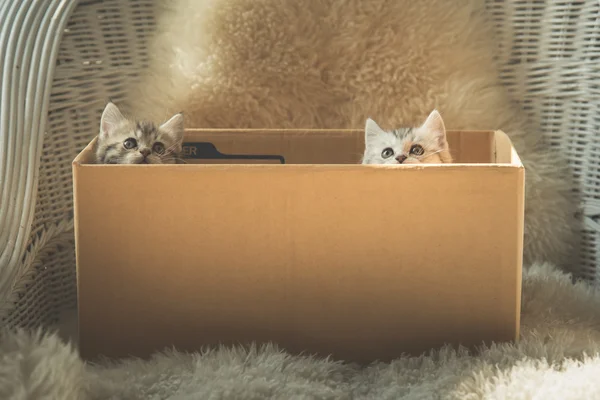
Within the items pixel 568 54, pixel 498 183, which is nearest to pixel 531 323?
pixel 498 183

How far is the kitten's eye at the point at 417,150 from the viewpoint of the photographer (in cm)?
109

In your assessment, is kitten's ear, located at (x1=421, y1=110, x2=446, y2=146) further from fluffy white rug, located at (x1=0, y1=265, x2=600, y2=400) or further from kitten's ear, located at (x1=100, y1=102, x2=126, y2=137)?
kitten's ear, located at (x1=100, y1=102, x2=126, y2=137)

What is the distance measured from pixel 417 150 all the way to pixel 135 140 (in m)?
0.43

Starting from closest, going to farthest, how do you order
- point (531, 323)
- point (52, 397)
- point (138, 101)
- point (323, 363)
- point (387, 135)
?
1. point (52, 397)
2. point (323, 363)
3. point (531, 323)
4. point (387, 135)
5. point (138, 101)

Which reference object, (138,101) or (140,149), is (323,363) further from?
(138,101)

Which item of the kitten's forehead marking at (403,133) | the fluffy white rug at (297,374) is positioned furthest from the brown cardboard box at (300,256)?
the kitten's forehead marking at (403,133)

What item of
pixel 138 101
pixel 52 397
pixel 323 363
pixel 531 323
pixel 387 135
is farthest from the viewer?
pixel 138 101

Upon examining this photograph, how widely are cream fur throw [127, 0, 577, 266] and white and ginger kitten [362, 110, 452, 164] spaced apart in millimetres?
142

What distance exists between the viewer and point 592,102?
1194mm

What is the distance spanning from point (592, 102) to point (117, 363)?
863mm

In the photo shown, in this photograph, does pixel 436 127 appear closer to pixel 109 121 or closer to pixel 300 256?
pixel 300 256

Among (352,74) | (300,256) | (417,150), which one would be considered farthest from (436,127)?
(300,256)

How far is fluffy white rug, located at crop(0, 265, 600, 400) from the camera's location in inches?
28.5

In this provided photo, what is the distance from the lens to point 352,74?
1229 millimetres
